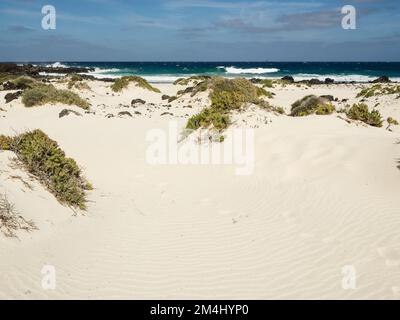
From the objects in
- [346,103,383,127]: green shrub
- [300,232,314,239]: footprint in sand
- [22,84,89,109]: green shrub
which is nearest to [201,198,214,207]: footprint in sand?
[300,232,314,239]: footprint in sand

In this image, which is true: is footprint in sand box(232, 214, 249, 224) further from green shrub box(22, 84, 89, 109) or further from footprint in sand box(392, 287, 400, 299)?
green shrub box(22, 84, 89, 109)

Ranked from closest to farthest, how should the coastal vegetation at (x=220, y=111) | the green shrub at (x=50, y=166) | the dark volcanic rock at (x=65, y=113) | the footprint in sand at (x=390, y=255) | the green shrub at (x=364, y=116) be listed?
the footprint in sand at (x=390, y=255) < the green shrub at (x=50, y=166) < the coastal vegetation at (x=220, y=111) < the green shrub at (x=364, y=116) < the dark volcanic rock at (x=65, y=113)

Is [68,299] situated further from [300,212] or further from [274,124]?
[274,124]

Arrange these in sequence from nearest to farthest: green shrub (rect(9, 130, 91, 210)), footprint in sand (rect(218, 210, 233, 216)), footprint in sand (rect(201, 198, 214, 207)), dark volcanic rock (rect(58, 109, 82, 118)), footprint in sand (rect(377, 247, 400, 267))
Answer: footprint in sand (rect(377, 247, 400, 267)) < green shrub (rect(9, 130, 91, 210)) < footprint in sand (rect(218, 210, 233, 216)) < footprint in sand (rect(201, 198, 214, 207)) < dark volcanic rock (rect(58, 109, 82, 118))

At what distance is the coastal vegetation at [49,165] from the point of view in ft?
24.4

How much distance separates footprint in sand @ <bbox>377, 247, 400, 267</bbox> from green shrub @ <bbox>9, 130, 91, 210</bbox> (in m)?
5.49

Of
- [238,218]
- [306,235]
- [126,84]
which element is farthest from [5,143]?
[126,84]

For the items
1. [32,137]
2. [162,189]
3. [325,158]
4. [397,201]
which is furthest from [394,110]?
[32,137]

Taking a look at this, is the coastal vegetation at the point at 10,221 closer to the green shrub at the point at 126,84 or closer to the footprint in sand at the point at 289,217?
the footprint in sand at the point at 289,217

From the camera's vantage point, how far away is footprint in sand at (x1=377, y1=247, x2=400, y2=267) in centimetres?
569

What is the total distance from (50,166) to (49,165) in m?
Answer: 0.03

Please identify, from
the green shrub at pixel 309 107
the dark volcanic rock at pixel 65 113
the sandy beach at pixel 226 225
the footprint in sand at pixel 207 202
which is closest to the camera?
the sandy beach at pixel 226 225

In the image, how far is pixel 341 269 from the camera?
5.58 metres

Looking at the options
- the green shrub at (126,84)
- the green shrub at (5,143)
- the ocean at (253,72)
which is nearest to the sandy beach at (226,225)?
the green shrub at (5,143)
